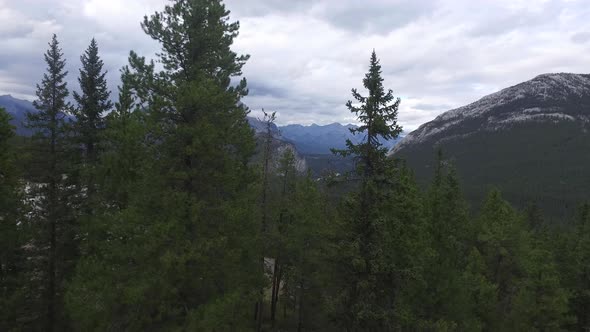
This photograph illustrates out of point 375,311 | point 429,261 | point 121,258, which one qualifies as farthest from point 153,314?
point 429,261

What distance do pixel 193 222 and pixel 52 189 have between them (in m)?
10.1

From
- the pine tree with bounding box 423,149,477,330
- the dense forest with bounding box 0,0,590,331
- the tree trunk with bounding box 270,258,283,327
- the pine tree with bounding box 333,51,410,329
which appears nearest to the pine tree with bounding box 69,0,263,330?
the dense forest with bounding box 0,0,590,331

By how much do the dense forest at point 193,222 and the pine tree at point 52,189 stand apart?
60 millimetres

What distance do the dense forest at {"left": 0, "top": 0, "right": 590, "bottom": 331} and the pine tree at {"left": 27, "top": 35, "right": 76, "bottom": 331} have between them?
0.20 ft

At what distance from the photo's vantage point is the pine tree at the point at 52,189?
17.3m

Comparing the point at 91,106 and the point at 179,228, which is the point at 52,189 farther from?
the point at 179,228

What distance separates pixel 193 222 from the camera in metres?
11.6

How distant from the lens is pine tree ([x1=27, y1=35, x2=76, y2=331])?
17.3m

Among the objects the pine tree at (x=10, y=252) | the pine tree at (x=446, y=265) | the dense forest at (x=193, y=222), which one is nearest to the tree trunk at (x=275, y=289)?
the dense forest at (x=193, y=222)

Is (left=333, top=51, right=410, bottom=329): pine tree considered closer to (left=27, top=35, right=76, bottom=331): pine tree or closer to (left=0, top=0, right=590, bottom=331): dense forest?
(left=0, top=0, right=590, bottom=331): dense forest

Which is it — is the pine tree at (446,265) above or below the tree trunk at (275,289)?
above

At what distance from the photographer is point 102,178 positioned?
16.8 meters

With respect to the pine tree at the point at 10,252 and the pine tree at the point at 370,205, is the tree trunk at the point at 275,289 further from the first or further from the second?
the pine tree at the point at 10,252

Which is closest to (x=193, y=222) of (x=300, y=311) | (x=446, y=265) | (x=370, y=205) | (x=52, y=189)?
(x=370, y=205)
